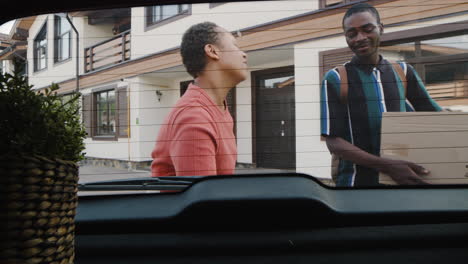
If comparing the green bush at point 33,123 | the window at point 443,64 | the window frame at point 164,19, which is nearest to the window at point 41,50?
the window frame at point 164,19

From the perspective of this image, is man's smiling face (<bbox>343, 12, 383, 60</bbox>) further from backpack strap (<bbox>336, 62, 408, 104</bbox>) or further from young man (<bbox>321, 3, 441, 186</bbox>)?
backpack strap (<bbox>336, 62, 408, 104</bbox>)

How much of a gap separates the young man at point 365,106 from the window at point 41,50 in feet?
4.97

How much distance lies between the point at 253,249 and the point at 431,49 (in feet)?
4.54

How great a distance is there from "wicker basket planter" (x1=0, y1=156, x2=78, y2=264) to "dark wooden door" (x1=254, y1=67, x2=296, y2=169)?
1146mm

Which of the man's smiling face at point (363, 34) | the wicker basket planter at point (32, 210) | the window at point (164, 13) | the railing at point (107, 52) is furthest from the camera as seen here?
the railing at point (107, 52)

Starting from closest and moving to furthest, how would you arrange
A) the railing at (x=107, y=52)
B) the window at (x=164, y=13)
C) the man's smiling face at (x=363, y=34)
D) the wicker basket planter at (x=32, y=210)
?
the wicker basket planter at (x=32, y=210) < the window at (x=164, y=13) < the man's smiling face at (x=363, y=34) < the railing at (x=107, y=52)

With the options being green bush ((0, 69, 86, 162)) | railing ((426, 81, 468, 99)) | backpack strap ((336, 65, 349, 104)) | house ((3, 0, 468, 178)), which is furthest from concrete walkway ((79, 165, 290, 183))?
railing ((426, 81, 468, 99))

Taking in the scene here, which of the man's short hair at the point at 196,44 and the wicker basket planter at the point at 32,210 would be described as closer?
the wicker basket planter at the point at 32,210

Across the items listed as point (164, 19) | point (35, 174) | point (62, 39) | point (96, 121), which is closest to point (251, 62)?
point (164, 19)

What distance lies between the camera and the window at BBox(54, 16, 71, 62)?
1.67 metres

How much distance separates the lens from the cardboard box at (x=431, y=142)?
5.38 feet

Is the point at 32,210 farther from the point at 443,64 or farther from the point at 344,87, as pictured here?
the point at 443,64

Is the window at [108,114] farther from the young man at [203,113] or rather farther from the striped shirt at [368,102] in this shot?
the striped shirt at [368,102]

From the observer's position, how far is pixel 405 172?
166 cm
